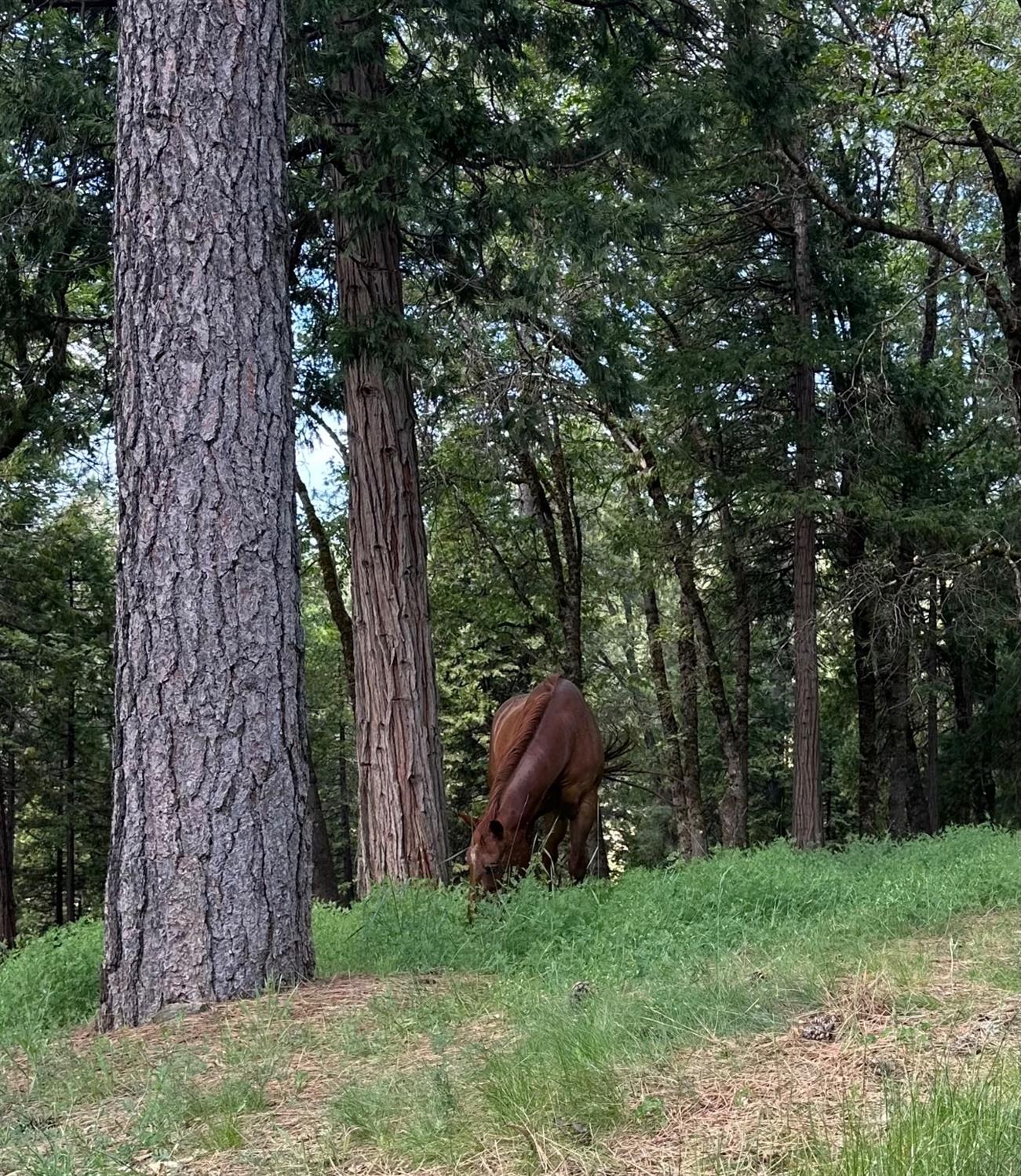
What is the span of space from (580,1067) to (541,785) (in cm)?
560

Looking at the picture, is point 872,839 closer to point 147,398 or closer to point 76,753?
point 147,398

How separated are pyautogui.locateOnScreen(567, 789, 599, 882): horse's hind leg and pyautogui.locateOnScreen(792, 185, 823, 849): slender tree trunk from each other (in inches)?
226

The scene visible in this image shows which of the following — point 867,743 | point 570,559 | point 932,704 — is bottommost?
point 867,743

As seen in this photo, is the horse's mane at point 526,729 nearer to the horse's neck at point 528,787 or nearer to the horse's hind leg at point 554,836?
the horse's neck at point 528,787

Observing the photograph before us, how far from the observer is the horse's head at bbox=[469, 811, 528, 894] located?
7.75 metres

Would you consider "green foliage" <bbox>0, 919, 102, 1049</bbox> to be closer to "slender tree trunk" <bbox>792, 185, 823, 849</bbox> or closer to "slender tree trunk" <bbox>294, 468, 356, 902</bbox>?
"slender tree trunk" <bbox>792, 185, 823, 849</bbox>

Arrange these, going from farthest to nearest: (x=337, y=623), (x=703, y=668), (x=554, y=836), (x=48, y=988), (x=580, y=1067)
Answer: (x=703, y=668) < (x=337, y=623) < (x=554, y=836) < (x=48, y=988) < (x=580, y=1067)

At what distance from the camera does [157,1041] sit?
14.5ft

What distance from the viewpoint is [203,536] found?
5.25 metres

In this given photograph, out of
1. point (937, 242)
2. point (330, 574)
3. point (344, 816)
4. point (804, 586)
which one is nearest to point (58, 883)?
point (344, 816)

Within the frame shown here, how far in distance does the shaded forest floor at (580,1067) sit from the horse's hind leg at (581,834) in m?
3.88

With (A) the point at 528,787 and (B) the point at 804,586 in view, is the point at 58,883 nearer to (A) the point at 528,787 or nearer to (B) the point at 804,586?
(B) the point at 804,586

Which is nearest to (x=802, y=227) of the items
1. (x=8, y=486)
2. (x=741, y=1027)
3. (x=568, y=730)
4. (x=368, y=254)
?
(x=368, y=254)

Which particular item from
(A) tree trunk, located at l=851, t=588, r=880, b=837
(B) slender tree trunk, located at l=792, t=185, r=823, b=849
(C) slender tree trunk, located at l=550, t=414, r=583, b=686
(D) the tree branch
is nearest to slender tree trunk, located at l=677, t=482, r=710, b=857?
(C) slender tree trunk, located at l=550, t=414, r=583, b=686
